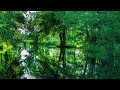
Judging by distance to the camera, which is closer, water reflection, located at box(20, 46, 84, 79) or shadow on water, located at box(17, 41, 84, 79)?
shadow on water, located at box(17, 41, 84, 79)

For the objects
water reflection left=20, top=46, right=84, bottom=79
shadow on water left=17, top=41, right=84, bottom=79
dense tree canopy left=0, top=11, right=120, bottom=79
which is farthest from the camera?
water reflection left=20, top=46, right=84, bottom=79

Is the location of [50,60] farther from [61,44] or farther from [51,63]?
[61,44]

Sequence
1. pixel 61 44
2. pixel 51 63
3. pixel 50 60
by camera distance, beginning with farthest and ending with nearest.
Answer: pixel 61 44 → pixel 50 60 → pixel 51 63

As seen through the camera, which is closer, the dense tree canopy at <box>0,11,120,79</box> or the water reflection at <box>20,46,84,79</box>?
the dense tree canopy at <box>0,11,120,79</box>

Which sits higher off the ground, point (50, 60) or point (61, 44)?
point (61, 44)

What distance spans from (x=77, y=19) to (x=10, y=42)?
9.97ft

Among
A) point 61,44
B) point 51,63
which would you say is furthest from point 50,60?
point 61,44

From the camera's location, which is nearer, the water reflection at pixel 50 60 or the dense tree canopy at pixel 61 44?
the dense tree canopy at pixel 61 44

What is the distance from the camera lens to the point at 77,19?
10344mm

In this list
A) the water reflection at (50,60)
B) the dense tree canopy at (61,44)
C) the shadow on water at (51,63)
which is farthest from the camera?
the water reflection at (50,60)

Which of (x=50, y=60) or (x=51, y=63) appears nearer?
(x=51, y=63)

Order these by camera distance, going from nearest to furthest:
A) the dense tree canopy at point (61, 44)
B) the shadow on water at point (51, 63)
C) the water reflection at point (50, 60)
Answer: the shadow on water at point (51, 63)
the dense tree canopy at point (61, 44)
the water reflection at point (50, 60)

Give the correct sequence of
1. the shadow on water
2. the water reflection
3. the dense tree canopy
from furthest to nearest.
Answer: the water reflection
the dense tree canopy
the shadow on water

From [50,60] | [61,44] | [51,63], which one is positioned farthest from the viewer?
[61,44]
